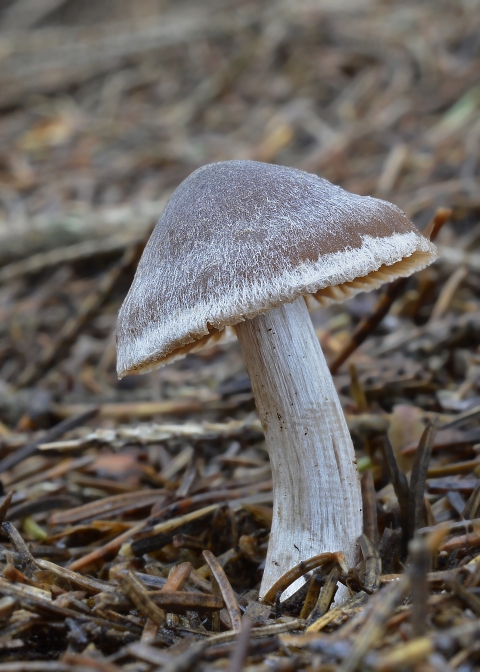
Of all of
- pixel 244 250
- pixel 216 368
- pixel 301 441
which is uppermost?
pixel 244 250

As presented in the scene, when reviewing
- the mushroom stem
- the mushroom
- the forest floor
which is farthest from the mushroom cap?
the forest floor

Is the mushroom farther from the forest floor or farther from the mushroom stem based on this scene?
the forest floor

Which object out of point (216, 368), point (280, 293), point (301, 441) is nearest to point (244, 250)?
point (280, 293)

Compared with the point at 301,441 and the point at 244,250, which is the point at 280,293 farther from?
the point at 301,441

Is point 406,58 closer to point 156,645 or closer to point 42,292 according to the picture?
point 42,292

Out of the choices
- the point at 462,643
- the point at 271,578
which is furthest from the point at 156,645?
the point at 462,643

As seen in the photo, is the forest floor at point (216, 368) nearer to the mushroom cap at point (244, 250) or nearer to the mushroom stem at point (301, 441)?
the mushroom stem at point (301, 441)
